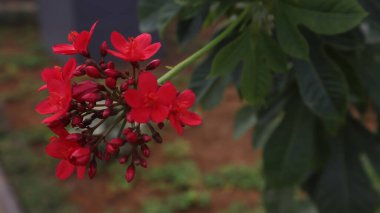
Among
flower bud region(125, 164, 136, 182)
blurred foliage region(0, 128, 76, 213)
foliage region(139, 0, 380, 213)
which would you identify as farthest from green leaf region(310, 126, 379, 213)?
blurred foliage region(0, 128, 76, 213)

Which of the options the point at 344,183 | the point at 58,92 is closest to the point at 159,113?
the point at 58,92

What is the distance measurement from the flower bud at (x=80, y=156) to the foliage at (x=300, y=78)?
38 centimetres

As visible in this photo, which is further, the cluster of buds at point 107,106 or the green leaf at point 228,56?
the green leaf at point 228,56

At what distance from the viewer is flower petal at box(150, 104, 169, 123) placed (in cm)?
65

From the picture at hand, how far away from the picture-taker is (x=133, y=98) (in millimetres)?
664

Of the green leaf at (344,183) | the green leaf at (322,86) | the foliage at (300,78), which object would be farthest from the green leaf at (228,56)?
the green leaf at (344,183)

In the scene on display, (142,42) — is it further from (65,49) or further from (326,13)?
(326,13)

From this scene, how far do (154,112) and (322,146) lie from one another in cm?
107

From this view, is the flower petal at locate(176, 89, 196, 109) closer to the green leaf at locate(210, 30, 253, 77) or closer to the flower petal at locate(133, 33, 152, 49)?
the flower petal at locate(133, 33, 152, 49)

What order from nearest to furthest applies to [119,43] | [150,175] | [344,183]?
[119,43] < [344,183] < [150,175]

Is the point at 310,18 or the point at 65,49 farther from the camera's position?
the point at 310,18

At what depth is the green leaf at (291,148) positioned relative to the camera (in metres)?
1.43

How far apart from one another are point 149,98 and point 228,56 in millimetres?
379

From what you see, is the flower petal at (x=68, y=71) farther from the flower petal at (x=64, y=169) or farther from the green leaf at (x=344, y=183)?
the green leaf at (x=344, y=183)
